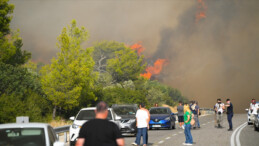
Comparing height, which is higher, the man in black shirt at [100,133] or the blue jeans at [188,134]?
the man in black shirt at [100,133]

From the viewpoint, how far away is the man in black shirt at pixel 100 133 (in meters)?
5.89

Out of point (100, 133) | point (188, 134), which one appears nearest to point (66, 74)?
point (188, 134)

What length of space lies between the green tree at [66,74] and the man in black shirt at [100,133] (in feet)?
96.2

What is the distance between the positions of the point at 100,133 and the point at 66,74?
29.9 metres

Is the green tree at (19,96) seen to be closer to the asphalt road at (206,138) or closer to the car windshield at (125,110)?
the car windshield at (125,110)

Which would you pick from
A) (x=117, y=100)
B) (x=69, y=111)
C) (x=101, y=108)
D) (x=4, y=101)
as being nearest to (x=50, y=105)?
(x=69, y=111)

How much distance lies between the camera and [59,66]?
3516cm

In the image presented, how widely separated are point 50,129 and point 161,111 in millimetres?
20932

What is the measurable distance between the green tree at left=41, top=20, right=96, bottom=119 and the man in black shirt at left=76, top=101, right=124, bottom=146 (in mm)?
29312

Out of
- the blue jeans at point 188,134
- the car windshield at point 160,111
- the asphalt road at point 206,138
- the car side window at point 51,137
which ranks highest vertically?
the car windshield at point 160,111

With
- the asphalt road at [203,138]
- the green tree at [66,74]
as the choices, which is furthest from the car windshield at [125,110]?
the green tree at [66,74]

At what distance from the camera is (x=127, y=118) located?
76.7 feet

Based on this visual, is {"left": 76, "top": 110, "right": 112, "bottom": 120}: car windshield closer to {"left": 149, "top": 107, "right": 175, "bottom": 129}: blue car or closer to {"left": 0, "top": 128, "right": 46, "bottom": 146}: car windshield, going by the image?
{"left": 0, "top": 128, "right": 46, "bottom": 146}: car windshield

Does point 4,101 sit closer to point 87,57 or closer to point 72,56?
point 72,56
